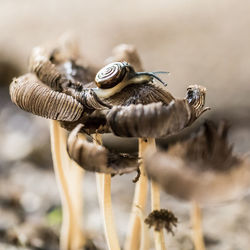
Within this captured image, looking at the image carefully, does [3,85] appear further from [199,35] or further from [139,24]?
[199,35]

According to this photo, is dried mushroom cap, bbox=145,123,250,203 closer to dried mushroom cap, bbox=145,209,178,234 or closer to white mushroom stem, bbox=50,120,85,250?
dried mushroom cap, bbox=145,209,178,234

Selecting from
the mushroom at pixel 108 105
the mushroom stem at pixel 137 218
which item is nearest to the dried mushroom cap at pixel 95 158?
the mushroom at pixel 108 105

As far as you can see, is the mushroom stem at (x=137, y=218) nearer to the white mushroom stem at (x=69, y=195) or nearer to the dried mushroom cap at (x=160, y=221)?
the dried mushroom cap at (x=160, y=221)

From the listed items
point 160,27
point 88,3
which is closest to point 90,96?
point 160,27

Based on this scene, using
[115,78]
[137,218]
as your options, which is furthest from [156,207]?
[115,78]

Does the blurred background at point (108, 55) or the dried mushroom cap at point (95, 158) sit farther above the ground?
the blurred background at point (108, 55)
